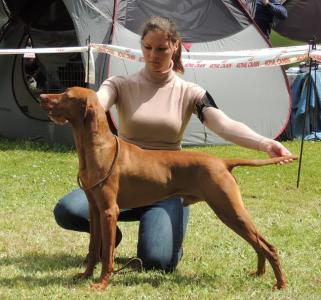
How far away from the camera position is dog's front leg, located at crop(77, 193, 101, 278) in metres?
3.63

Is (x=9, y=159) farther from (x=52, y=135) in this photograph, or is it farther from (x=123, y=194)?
(x=123, y=194)

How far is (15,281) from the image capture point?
3.69m

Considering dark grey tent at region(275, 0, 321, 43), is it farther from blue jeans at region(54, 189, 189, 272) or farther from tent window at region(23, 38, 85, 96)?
blue jeans at region(54, 189, 189, 272)

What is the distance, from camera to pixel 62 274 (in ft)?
12.6

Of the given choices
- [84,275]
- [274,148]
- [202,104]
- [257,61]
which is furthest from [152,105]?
[257,61]

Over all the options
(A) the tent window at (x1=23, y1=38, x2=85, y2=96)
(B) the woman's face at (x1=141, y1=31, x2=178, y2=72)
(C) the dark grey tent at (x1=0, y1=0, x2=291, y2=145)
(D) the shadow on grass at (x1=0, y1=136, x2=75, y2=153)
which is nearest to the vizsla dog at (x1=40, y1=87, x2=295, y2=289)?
(B) the woman's face at (x1=141, y1=31, x2=178, y2=72)

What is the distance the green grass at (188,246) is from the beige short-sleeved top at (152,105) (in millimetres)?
812

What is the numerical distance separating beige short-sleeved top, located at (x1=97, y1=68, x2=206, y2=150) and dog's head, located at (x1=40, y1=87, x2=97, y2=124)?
1.54ft

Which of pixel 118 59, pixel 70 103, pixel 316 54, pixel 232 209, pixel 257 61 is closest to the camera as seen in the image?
pixel 70 103

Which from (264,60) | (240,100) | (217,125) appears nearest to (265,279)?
(217,125)

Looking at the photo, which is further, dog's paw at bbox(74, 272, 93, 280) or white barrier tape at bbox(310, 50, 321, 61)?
white barrier tape at bbox(310, 50, 321, 61)

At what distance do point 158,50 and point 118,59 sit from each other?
14.1 feet

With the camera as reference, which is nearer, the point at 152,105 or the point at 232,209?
the point at 232,209

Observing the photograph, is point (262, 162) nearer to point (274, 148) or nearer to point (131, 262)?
point (274, 148)
